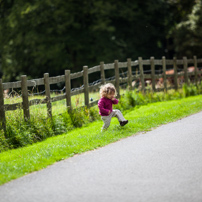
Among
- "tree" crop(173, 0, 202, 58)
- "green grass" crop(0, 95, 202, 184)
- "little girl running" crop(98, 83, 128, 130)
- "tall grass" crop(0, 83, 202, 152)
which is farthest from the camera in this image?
"tree" crop(173, 0, 202, 58)

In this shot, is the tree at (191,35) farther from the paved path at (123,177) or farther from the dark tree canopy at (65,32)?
the paved path at (123,177)

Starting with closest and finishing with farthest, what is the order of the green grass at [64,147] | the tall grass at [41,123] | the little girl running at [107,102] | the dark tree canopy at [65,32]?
the green grass at [64,147]
the little girl running at [107,102]
the tall grass at [41,123]
the dark tree canopy at [65,32]

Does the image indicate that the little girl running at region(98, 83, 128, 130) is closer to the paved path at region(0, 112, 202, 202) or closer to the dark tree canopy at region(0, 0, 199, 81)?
the paved path at region(0, 112, 202, 202)

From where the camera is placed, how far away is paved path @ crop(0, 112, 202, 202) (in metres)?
4.76

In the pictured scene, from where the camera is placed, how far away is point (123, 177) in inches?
214

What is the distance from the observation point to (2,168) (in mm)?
6531

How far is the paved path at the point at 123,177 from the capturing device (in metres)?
4.76

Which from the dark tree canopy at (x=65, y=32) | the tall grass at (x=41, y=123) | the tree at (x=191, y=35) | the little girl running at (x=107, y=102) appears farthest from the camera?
the tree at (x=191, y=35)

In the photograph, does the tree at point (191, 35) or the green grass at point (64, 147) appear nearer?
the green grass at point (64, 147)

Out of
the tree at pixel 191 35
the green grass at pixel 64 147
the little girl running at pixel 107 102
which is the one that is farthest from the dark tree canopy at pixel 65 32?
the little girl running at pixel 107 102

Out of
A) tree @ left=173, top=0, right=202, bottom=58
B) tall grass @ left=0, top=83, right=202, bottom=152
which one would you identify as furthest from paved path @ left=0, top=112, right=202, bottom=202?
tree @ left=173, top=0, right=202, bottom=58

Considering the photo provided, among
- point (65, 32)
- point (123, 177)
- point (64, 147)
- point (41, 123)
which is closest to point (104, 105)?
point (41, 123)

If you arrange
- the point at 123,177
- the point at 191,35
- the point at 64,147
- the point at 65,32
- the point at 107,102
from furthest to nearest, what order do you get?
the point at 191,35 → the point at 65,32 → the point at 107,102 → the point at 64,147 → the point at 123,177

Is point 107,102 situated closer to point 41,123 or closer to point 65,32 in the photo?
point 41,123
